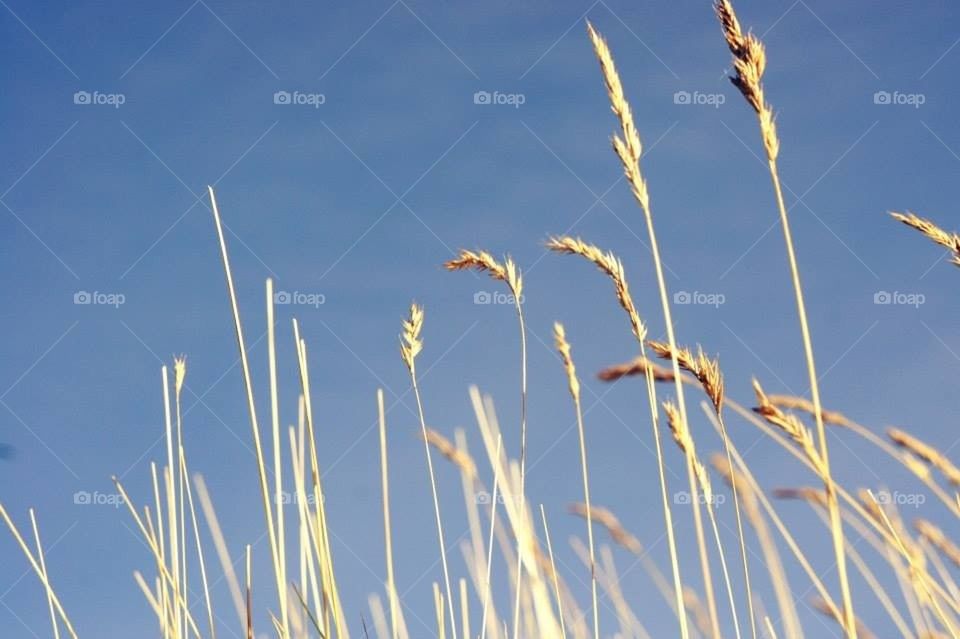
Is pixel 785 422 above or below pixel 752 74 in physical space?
below

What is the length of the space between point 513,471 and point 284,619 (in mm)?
624

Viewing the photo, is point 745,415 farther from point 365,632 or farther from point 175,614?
point 175,614

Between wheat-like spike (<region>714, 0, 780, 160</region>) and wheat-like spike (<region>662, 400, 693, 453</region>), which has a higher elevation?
wheat-like spike (<region>714, 0, 780, 160</region>)

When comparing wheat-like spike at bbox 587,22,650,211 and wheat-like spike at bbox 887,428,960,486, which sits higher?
wheat-like spike at bbox 587,22,650,211

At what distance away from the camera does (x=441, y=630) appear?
224 cm

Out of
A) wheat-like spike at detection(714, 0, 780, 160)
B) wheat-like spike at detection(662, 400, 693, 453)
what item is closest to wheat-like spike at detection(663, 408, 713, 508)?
wheat-like spike at detection(662, 400, 693, 453)

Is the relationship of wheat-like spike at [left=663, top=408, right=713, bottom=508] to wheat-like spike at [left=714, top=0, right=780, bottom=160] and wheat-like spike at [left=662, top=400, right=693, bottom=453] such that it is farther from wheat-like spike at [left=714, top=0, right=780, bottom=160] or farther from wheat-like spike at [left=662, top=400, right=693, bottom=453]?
wheat-like spike at [left=714, top=0, right=780, bottom=160]

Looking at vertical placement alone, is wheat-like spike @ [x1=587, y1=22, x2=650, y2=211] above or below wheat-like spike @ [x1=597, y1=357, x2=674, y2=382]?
above

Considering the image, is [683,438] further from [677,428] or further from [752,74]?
[752,74]

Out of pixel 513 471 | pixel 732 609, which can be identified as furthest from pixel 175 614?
pixel 732 609

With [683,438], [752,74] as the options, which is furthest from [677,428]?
[752,74]

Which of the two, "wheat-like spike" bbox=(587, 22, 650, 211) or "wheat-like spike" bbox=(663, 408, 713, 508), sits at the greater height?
"wheat-like spike" bbox=(587, 22, 650, 211)

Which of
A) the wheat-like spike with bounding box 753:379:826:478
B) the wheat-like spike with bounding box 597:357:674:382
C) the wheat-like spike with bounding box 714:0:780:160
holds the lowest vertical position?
the wheat-like spike with bounding box 753:379:826:478

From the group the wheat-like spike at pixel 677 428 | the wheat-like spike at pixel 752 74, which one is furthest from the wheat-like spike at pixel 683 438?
the wheat-like spike at pixel 752 74
